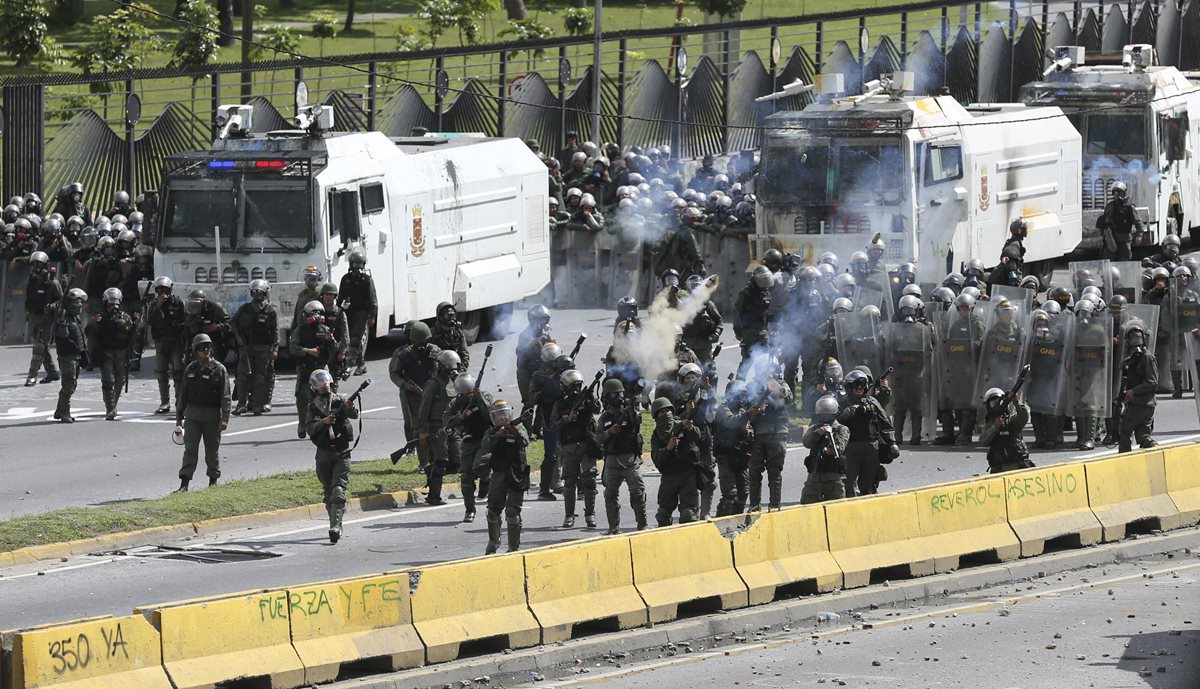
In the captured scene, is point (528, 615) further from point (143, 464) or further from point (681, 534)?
point (143, 464)

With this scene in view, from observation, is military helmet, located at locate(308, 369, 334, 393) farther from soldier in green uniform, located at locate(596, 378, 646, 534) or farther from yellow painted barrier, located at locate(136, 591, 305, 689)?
yellow painted barrier, located at locate(136, 591, 305, 689)

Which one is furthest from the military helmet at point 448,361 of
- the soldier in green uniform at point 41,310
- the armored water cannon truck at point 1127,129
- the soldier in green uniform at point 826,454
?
the armored water cannon truck at point 1127,129

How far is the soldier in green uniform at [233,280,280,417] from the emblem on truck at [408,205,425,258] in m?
2.99

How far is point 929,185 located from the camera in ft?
92.1

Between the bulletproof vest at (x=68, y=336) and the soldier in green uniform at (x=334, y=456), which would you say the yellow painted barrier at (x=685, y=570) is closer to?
the soldier in green uniform at (x=334, y=456)

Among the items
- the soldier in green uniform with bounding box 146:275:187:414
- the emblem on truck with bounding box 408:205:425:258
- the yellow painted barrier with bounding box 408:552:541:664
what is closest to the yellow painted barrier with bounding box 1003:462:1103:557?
the yellow painted barrier with bounding box 408:552:541:664

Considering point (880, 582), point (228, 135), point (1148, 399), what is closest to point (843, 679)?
point (880, 582)

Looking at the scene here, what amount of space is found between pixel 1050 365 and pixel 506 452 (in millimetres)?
7746

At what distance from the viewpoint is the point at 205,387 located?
19938 millimetres

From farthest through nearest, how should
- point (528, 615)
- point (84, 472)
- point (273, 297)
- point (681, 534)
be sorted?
point (273, 297)
point (84, 472)
point (681, 534)
point (528, 615)

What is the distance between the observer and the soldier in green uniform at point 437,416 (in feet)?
65.4

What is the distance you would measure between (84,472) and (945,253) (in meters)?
12.6

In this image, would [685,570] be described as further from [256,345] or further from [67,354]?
[67,354]

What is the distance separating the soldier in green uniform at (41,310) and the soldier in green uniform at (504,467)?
953 cm
